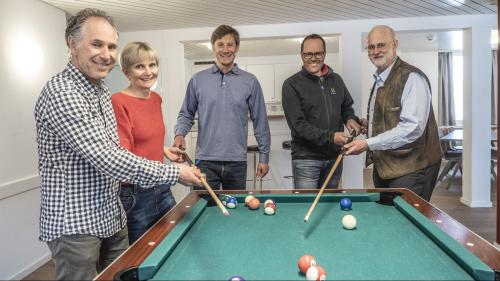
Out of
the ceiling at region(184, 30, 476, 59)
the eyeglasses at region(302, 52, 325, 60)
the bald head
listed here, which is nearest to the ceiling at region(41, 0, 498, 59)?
the eyeglasses at region(302, 52, 325, 60)

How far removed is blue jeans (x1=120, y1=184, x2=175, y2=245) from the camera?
1.78 m

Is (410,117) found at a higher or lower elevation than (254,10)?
lower

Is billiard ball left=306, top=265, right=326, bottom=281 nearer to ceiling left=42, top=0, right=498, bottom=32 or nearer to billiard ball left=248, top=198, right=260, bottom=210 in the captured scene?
billiard ball left=248, top=198, right=260, bottom=210

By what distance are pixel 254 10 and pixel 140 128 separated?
2338 millimetres

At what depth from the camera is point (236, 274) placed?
1.10 m

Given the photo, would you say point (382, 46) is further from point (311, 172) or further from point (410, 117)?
point (311, 172)

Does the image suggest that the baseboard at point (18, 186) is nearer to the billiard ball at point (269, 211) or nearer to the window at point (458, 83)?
the billiard ball at point (269, 211)

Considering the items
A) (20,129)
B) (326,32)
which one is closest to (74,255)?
(20,129)

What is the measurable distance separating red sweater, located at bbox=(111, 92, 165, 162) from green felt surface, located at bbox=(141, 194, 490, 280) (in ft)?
1.20

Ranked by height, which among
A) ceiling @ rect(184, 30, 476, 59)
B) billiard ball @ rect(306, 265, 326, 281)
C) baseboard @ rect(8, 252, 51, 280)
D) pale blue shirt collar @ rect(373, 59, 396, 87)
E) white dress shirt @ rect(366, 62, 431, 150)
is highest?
ceiling @ rect(184, 30, 476, 59)

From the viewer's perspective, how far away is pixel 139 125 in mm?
1788

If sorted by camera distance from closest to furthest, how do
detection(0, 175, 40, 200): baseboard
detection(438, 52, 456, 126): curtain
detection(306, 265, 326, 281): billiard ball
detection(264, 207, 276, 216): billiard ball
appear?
detection(306, 265, 326, 281): billiard ball
detection(264, 207, 276, 216): billiard ball
detection(0, 175, 40, 200): baseboard
detection(438, 52, 456, 126): curtain

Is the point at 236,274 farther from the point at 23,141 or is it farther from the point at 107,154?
the point at 23,141

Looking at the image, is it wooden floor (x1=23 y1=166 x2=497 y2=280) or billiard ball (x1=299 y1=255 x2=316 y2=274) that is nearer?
billiard ball (x1=299 y1=255 x2=316 y2=274)
